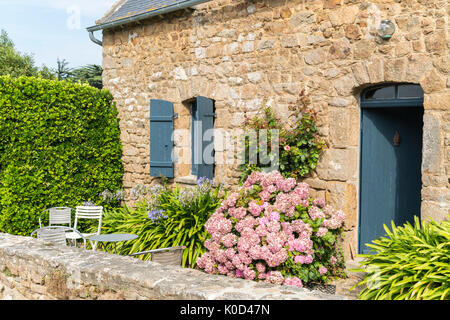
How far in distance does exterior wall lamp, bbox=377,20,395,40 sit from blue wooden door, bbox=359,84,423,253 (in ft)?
2.86

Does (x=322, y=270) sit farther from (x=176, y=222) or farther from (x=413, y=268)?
(x=176, y=222)

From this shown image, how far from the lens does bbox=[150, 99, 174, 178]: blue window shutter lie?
7352mm

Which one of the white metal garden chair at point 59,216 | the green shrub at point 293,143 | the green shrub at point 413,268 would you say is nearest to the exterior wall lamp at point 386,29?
the green shrub at point 293,143

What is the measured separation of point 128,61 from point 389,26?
4.95 meters

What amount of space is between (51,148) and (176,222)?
9.40 ft

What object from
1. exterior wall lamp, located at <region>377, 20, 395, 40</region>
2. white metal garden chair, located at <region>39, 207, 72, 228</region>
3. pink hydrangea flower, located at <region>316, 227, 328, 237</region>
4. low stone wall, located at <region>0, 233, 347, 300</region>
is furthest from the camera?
white metal garden chair, located at <region>39, 207, 72, 228</region>

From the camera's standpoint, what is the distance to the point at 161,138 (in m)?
7.45

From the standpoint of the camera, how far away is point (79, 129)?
25.0 ft

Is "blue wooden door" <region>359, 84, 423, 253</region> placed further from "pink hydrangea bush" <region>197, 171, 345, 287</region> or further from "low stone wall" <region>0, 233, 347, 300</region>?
"low stone wall" <region>0, 233, 347, 300</region>

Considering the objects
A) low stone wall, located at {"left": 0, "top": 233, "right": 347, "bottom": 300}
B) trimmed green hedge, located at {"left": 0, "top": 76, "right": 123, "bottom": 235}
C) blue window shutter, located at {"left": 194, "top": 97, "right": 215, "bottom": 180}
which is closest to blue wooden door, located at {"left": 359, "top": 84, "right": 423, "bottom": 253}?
blue window shutter, located at {"left": 194, "top": 97, "right": 215, "bottom": 180}

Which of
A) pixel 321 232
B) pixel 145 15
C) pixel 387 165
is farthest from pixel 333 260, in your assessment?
pixel 145 15

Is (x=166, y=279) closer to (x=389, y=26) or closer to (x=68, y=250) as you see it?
(x=68, y=250)

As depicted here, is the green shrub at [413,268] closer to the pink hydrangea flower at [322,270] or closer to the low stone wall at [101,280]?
the low stone wall at [101,280]

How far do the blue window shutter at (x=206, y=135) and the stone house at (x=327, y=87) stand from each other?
2 cm
